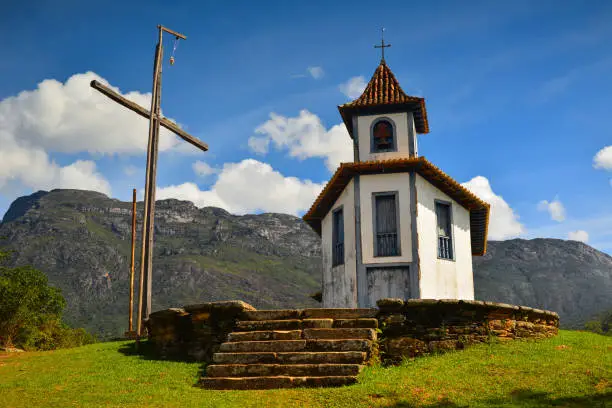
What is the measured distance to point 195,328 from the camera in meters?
13.8

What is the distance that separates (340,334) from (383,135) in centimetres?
1116

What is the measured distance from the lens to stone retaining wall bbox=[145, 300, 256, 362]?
13402 millimetres

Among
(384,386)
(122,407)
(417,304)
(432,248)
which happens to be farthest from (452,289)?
(122,407)

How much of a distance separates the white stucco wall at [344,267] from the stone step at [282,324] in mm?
6866

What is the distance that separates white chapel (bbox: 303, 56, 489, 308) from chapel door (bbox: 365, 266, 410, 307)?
0.03m

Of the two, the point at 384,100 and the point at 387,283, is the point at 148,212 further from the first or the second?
the point at 384,100

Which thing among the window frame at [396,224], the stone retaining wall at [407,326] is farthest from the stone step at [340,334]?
the window frame at [396,224]

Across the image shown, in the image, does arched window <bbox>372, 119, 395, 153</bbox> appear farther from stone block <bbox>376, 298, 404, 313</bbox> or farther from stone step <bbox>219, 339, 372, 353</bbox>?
stone step <bbox>219, 339, 372, 353</bbox>

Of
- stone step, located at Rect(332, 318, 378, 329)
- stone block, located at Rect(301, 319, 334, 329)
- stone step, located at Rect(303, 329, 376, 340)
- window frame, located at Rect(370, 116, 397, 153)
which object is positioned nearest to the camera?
stone step, located at Rect(303, 329, 376, 340)

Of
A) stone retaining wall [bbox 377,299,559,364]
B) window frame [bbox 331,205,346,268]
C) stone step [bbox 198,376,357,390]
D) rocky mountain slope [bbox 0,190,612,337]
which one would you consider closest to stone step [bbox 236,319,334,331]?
stone retaining wall [bbox 377,299,559,364]

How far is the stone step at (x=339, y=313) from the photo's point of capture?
13009mm

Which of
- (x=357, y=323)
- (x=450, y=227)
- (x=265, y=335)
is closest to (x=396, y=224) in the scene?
(x=450, y=227)

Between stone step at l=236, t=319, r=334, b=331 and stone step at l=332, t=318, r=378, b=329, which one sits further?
stone step at l=236, t=319, r=334, b=331

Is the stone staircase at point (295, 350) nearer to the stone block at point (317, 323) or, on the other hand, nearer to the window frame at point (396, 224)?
the stone block at point (317, 323)
